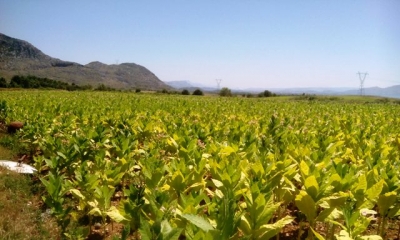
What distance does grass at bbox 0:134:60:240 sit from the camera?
4.29 meters

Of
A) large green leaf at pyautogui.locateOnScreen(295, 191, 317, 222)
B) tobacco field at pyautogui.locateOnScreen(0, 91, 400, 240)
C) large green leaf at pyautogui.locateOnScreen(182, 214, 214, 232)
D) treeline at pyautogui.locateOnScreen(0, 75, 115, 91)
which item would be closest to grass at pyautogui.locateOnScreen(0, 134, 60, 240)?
tobacco field at pyautogui.locateOnScreen(0, 91, 400, 240)

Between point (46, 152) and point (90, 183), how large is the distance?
297 centimetres

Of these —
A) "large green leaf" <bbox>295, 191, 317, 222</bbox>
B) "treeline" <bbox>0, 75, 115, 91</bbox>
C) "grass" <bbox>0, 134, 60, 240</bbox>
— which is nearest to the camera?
"large green leaf" <bbox>295, 191, 317, 222</bbox>

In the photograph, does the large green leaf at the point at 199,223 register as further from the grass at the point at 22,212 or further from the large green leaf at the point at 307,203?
the grass at the point at 22,212

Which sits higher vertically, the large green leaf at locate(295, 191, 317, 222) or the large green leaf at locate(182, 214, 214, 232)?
the large green leaf at locate(182, 214, 214, 232)

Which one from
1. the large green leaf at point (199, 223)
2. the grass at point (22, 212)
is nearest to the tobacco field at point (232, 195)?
the large green leaf at point (199, 223)

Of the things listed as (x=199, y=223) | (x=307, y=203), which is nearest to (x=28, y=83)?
(x=307, y=203)

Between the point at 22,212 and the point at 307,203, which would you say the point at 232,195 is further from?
the point at 22,212

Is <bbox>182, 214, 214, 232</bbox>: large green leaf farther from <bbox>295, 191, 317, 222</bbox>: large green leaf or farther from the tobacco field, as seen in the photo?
<bbox>295, 191, 317, 222</bbox>: large green leaf

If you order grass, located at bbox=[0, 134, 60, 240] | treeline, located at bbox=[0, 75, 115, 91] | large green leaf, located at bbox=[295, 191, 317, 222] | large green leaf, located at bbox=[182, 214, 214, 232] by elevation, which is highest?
treeline, located at bbox=[0, 75, 115, 91]

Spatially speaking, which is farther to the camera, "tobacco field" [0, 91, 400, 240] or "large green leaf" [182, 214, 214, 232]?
"tobacco field" [0, 91, 400, 240]

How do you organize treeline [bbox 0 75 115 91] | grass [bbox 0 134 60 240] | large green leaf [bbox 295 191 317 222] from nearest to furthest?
large green leaf [bbox 295 191 317 222]
grass [bbox 0 134 60 240]
treeline [bbox 0 75 115 91]

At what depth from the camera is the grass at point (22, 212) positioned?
4285mm

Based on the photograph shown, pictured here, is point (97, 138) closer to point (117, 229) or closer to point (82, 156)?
point (82, 156)
